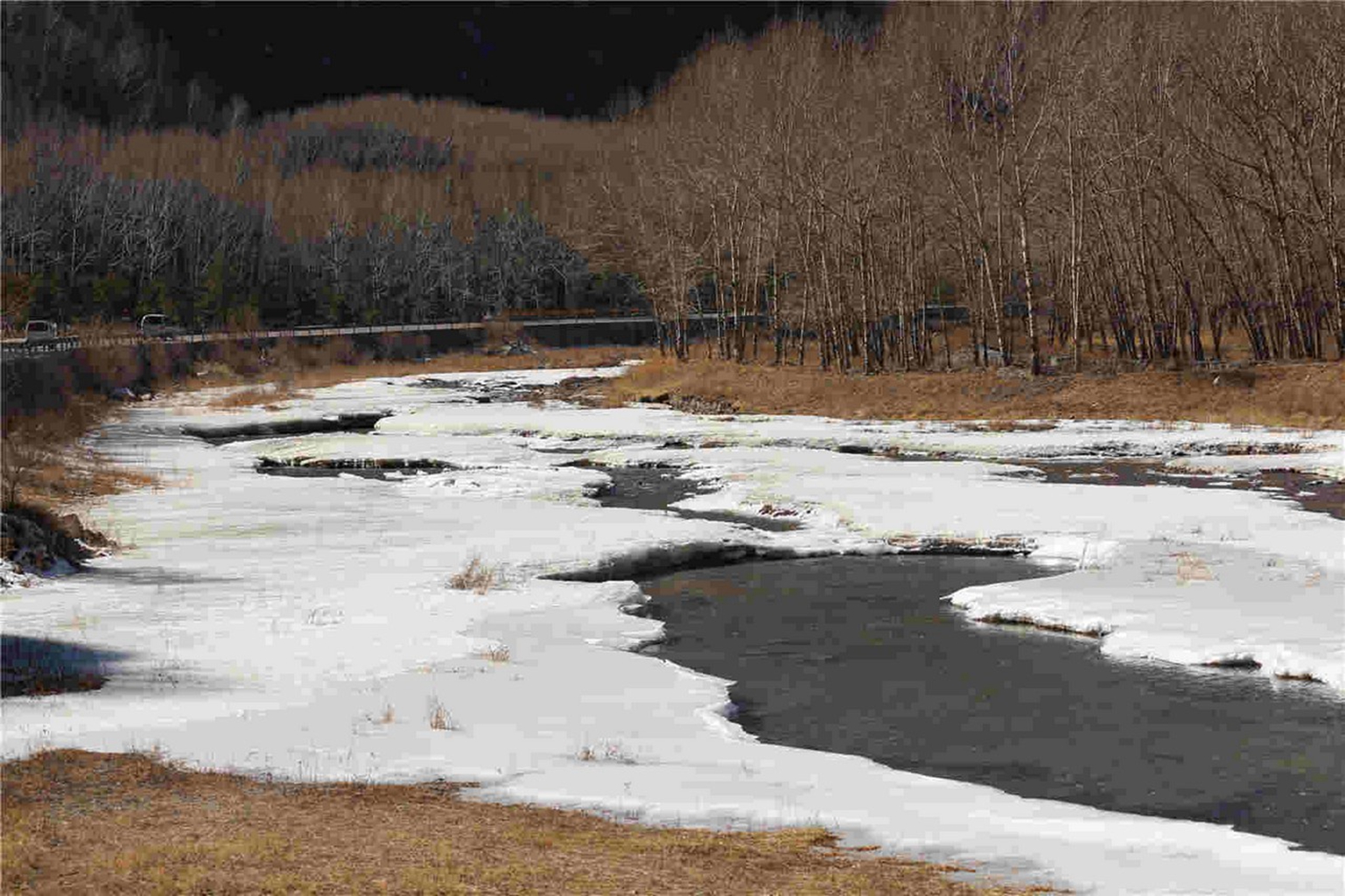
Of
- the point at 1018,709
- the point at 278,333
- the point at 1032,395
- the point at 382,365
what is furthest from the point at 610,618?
the point at 278,333

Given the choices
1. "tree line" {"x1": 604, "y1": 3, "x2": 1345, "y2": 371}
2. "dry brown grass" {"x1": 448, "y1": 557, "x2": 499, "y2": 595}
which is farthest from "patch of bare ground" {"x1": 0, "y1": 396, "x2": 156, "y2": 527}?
"tree line" {"x1": 604, "y1": 3, "x2": 1345, "y2": 371}

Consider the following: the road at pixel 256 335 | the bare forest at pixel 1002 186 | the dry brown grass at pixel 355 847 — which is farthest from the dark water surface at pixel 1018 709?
the road at pixel 256 335

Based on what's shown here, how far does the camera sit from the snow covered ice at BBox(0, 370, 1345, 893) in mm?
12125

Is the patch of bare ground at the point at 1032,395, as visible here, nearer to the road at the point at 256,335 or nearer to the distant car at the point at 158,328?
the road at the point at 256,335

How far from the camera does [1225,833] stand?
11.4 metres

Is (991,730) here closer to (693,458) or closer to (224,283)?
(693,458)

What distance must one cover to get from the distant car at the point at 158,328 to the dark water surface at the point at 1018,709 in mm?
81477

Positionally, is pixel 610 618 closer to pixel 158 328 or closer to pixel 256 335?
pixel 256 335

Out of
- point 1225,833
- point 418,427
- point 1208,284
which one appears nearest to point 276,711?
point 1225,833

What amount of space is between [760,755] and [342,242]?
126m

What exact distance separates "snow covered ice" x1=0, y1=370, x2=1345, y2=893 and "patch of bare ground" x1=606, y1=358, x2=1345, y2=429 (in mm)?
2436

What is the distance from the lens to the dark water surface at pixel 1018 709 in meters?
13.3

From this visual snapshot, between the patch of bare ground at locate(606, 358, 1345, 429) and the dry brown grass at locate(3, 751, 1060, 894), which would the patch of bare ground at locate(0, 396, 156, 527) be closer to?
the dry brown grass at locate(3, 751, 1060, 894)

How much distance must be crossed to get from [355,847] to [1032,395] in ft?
136
